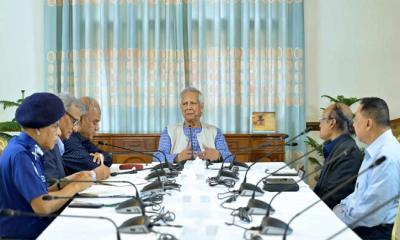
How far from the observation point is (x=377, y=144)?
2.28 metres

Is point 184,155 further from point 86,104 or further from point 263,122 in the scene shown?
point 263,122

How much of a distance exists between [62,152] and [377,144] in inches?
76.6

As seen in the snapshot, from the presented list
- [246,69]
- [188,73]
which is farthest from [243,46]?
[188,73]

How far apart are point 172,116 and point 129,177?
1.94m

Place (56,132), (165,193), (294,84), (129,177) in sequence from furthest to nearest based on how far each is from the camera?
1. (294,84)
2. (129,177)
3. (165,193)
4. (56,132)

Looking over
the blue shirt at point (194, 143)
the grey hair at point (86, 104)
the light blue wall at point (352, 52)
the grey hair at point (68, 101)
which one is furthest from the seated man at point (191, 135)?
the light blue wall at point (352, 52)

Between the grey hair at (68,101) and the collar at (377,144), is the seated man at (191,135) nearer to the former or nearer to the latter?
the grey hair at (68,101)

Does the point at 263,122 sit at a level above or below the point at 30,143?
below

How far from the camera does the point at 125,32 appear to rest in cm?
480

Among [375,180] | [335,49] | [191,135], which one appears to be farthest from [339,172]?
[335,49]

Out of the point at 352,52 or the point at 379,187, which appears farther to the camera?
the point at 352,52

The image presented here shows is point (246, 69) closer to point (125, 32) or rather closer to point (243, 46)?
point (243, 46)

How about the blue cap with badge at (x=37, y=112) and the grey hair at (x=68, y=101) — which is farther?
the grey hair at (x=68, y=101)

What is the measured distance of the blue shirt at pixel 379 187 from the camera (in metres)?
2.07
